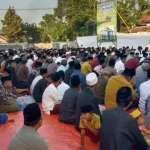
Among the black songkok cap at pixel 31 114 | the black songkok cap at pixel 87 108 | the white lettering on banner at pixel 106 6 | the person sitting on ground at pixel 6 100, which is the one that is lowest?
the person sitting on ground at pixel 6 100

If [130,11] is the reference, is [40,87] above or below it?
below

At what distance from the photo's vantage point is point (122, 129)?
3480mm

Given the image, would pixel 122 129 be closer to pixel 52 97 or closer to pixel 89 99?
pixel 89 99

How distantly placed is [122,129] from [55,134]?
2.83 meters

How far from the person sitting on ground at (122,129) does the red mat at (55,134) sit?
5.50 feet

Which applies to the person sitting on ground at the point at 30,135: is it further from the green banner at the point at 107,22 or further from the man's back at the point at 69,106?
the green banner at the point at 107,22

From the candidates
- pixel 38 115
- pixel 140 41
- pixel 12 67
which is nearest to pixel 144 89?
pixel 38 115

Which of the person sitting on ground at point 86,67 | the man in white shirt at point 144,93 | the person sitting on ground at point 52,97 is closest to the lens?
the man in white shirt at point 144,93

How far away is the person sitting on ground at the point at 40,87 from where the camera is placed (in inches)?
329

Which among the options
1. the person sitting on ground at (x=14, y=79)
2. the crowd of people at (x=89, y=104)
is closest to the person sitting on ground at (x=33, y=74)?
the crowd of people at (x=89, y=104)

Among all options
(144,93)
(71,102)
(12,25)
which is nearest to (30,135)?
(71,102)

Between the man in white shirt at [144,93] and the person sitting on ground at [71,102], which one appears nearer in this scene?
the person sitting on ground at [71,102]

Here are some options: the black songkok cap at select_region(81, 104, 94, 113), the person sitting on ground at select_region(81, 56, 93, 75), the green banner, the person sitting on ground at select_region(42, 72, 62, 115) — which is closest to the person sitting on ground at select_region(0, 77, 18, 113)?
the person sitting on ground at select_region(42, 72, 62, 115)

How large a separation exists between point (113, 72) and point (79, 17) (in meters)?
25.9
